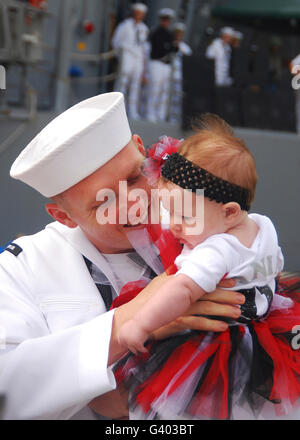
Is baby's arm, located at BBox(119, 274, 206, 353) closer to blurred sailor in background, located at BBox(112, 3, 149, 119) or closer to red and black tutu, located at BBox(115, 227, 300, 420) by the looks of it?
red and black tutu, located at BBox(115, 227, 300, 420)

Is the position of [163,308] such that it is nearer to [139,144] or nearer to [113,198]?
[113,198]

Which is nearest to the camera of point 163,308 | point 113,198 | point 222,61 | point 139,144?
point 163,308

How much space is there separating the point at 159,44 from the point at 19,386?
3116mm

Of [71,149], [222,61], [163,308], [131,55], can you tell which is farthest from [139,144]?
[131,55]

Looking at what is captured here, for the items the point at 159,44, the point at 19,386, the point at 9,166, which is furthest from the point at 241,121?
the point at 159,44

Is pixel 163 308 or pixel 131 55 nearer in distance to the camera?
pixel 163 308

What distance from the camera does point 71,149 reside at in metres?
0.94

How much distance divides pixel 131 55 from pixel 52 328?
8.60ft

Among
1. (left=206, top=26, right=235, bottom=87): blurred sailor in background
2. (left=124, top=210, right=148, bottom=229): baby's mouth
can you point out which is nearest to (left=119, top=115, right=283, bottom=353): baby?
(left=124, top=210, right=148, bottom=229): baby's mouth

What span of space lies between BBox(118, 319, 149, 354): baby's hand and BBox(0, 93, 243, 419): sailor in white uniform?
0.03 meters

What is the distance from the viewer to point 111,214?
947mm

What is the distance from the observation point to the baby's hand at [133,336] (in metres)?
0.82

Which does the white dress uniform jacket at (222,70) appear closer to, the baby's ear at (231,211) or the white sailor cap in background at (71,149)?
the white sailor cap in background at (71,149)

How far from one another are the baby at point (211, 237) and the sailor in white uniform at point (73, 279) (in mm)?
53
